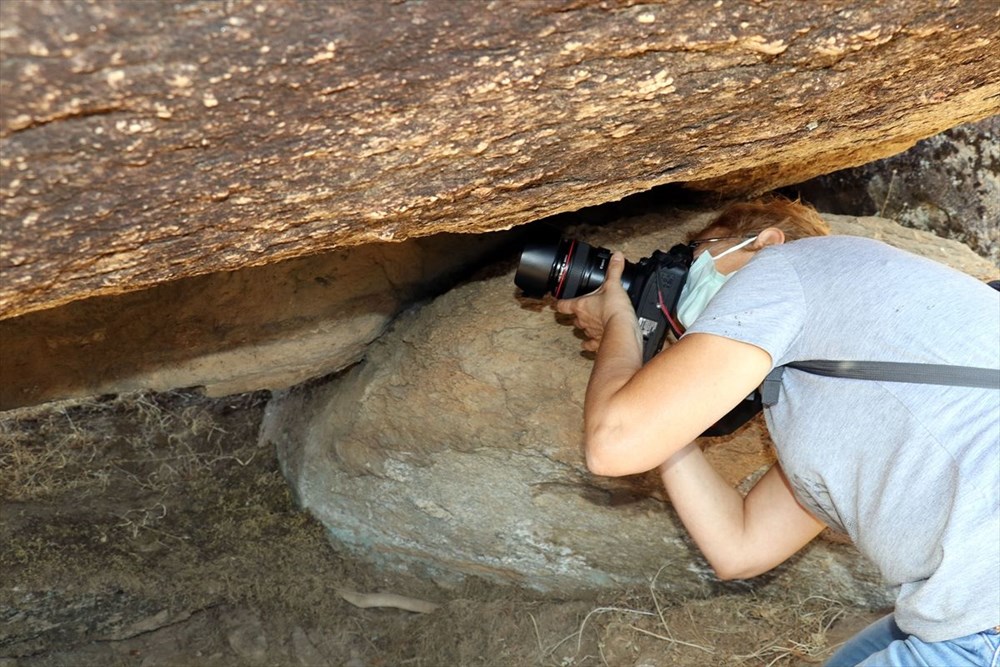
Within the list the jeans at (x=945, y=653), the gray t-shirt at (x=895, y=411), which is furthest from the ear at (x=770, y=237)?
the jeans at (x=945, y=653)

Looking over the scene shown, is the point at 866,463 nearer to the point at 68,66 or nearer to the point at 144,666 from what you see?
the point at 68,66

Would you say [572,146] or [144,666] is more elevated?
[572,146]

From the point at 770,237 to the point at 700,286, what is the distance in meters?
0.16

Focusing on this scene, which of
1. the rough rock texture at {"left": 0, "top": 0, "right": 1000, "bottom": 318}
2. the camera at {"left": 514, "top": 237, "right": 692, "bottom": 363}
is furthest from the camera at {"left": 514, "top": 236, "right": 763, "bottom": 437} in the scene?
the rough rock texture at {"left": 0, "top": 0, "right": 1000, "bottom": 318}

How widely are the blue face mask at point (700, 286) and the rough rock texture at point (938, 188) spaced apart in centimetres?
108

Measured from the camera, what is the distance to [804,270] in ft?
4.93

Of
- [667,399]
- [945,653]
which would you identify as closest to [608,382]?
[667,399]

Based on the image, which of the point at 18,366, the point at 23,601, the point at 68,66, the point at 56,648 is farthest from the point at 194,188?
the point at 56,648

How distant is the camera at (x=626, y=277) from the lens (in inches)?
70.1

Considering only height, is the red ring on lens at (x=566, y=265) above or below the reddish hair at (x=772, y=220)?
below

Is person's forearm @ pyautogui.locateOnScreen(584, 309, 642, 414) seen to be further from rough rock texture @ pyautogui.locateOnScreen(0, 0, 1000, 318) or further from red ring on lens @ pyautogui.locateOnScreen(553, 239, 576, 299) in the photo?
rough rock texture @ pyautogui.locateOnScreen(0, 0, 1000, 318)

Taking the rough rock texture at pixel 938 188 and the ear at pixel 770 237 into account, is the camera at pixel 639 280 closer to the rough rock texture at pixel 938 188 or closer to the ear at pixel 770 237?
the ear at pixel 770 237

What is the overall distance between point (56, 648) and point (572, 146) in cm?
210

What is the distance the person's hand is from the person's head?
0.52ft
